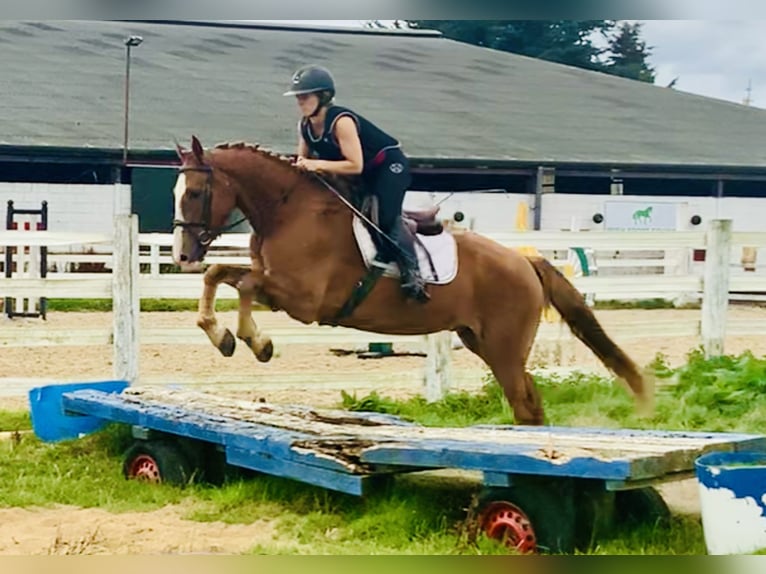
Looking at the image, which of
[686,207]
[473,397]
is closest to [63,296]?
[473,397]

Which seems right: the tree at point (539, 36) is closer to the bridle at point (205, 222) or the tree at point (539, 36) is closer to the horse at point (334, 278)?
the horse at point (334, 278)

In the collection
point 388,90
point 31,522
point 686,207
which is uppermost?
point 388,90

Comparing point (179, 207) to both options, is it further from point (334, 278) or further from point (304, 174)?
point (334, 278)

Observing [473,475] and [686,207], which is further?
[686,207]

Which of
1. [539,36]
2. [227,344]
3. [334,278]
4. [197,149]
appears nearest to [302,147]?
[197,149]

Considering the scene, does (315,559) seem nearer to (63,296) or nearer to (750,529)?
(750,529)

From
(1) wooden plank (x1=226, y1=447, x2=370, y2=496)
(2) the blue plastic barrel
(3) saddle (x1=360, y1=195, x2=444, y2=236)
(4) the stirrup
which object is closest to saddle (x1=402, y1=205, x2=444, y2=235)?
(3) saddle (x1=360, y1=195, x2=444, y2=236)

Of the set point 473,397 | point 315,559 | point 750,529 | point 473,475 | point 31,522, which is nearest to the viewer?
point 750,529

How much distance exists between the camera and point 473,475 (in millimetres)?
4496

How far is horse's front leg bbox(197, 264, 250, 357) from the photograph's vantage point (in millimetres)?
4695

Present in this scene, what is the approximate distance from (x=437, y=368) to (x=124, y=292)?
1665mm

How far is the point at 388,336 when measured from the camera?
19.8ft

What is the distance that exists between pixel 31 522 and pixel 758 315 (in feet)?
14.4

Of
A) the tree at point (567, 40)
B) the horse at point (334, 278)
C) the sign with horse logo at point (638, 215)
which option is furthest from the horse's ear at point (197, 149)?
the sign with horse logo at point (638, 215)
